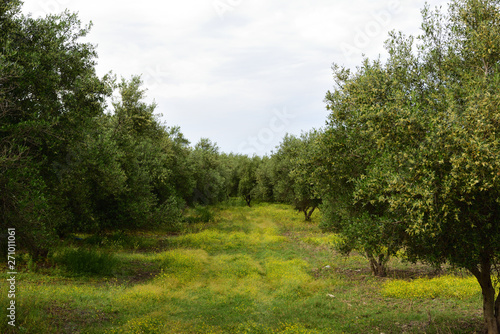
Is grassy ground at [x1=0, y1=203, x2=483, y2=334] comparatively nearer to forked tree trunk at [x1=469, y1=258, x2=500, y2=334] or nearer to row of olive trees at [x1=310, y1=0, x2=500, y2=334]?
forked tree trunk at [x1=469, y1=258, x2=500, y2=334]

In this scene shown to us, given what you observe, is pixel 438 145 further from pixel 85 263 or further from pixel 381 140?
pixel 85 263

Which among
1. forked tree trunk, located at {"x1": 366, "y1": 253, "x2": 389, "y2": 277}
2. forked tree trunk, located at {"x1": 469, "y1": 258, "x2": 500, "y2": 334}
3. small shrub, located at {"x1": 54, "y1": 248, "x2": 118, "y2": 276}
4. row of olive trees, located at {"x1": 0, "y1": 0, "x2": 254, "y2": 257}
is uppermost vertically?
row of olive trees, located at {"x1": 0, "y1": 0, "x2": 254, "y2": 257}

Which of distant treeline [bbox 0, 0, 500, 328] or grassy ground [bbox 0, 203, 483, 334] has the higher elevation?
distant treeline [bbox 0, 0, 500, 328]

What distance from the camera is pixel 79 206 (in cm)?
2181

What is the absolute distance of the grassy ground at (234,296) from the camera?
1202cm

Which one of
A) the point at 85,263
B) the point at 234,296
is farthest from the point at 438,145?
the point at 85,263

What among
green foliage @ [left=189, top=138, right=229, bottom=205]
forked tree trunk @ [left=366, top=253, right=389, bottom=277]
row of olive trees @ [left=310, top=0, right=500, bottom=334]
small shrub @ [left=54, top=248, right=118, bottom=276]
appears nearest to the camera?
row of olive trees @ [left=310, top=0, right=500, bottom=334]

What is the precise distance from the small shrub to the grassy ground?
6 cm

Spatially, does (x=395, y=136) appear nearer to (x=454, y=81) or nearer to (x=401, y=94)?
(x=401, y=94)

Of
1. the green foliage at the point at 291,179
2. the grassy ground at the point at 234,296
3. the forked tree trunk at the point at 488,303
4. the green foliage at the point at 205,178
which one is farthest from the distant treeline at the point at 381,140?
the green foliage at the point at 205,178

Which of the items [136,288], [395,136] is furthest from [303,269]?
[395,136]

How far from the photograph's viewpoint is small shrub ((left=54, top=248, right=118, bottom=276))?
18.6 metres

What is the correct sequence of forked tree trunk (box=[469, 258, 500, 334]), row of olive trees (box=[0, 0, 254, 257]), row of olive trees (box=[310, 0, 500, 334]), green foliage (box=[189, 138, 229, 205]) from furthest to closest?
green foliage (box=[189, 138, 229, 205])
row of olive trees (box=[0, 0, 254, 257])
forked tree trunk (box=[469, 258, 500, 334])
row of olive trees (box=[310, 0, 500, 334])

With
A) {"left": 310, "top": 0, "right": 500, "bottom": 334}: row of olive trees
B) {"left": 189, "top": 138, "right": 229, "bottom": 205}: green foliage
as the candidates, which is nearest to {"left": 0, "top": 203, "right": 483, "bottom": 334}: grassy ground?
{"left": 310, "top": 0, "right": 500, "bottom": 334}: row of olive trees
